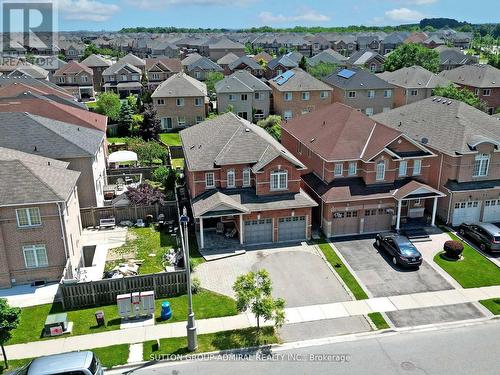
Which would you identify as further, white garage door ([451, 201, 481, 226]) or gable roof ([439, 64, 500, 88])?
gable roof ([439, 64, 500, 88])

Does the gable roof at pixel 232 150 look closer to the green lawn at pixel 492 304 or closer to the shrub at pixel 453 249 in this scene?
the shrub at pixel 453 249

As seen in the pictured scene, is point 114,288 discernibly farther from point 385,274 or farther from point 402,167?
point 402,167

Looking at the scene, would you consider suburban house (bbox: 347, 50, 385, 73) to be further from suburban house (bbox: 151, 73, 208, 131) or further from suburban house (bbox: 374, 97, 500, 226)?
suburban house (bbox: 374, 97, 500, 226)

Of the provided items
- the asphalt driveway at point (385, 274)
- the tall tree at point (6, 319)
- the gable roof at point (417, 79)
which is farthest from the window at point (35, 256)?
the gable roof at point (417, 79)

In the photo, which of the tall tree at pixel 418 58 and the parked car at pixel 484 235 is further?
the tall tree at pixel 418 58

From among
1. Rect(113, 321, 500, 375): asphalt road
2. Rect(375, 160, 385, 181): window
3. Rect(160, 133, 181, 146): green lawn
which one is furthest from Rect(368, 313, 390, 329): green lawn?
Rect(160, 133, 181, 146): green lawn

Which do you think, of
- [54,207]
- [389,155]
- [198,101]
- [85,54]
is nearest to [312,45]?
[85,54]
